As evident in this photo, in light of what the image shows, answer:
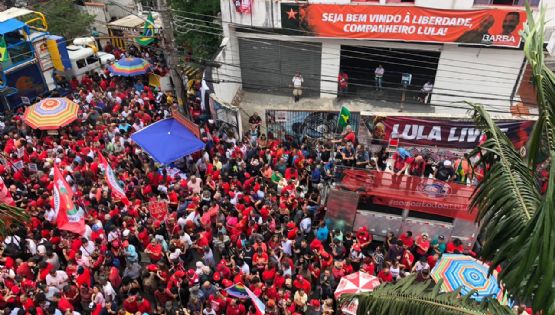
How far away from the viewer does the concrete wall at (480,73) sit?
18.5m

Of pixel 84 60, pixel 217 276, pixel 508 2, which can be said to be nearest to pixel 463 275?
pixel 217 276

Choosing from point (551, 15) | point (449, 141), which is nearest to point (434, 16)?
point (551, 15)

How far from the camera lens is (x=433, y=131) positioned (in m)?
15.6

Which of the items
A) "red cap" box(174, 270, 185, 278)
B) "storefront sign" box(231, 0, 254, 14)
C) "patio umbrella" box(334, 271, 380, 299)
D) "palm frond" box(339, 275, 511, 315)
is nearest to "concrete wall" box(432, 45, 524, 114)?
"storefront sign" box(231, 0, 254, 14)

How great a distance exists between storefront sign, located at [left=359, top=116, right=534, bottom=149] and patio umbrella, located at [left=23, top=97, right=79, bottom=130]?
10.4 m

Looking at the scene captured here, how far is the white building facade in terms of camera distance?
1775 centimetres

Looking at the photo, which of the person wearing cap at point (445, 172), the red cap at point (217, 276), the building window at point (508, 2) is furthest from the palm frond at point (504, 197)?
the building window at point (508, 2)

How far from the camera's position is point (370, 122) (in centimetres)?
1597

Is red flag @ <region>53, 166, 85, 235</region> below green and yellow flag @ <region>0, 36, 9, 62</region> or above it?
below

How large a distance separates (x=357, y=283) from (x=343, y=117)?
7677 millimetres

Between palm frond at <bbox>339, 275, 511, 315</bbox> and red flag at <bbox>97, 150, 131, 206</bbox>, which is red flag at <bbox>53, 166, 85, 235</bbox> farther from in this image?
palm frond at <bbox>339, 275, 511, 315</bbox>

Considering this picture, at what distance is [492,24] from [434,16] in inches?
83.2

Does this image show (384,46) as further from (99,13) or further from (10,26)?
(99,13)

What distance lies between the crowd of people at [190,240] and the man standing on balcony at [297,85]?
5542 mm
